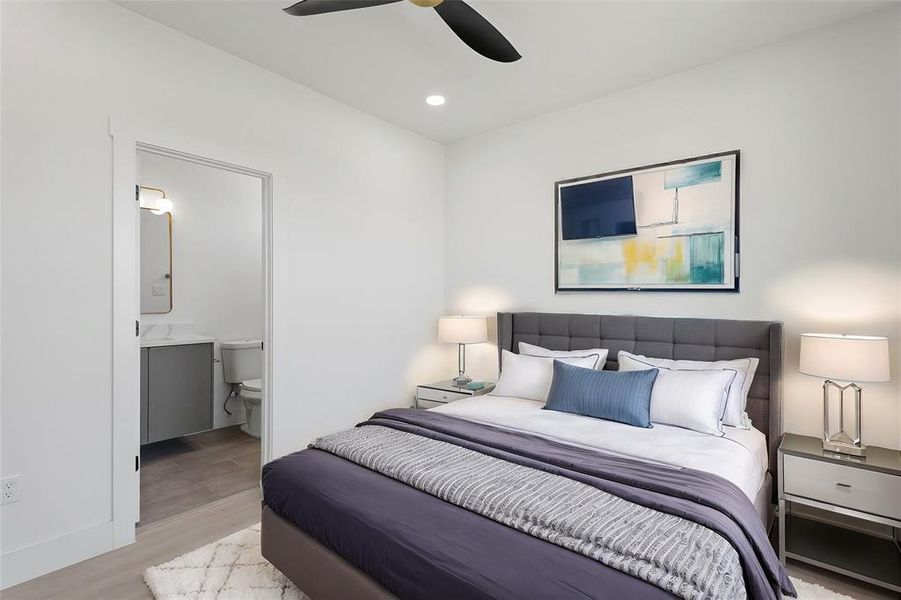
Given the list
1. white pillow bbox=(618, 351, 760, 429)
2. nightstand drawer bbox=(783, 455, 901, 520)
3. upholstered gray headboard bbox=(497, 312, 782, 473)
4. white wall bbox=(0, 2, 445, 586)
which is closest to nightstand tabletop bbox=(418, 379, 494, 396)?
upholstered gray headboard bbox=(497, 312, 782, 473)

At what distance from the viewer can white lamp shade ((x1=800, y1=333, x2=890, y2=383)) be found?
218 centimetres

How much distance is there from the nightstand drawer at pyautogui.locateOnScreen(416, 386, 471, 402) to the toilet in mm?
1597

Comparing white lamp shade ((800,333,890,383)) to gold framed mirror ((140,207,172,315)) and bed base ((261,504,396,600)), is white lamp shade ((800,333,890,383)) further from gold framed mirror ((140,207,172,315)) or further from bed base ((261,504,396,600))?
gold framed mirror ((140,207,172,315))

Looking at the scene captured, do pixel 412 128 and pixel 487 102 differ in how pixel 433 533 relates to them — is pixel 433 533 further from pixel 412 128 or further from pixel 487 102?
pixel 412 128

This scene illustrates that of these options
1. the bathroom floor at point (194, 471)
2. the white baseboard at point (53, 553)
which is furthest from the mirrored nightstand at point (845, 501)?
the white baseboard at point (53, 553)

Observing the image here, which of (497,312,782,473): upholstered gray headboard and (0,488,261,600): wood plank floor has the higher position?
(497,312,782,473): upholstered gray headboard

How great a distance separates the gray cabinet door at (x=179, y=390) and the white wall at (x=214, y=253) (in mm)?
500

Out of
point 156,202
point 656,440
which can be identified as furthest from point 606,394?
point 156,202

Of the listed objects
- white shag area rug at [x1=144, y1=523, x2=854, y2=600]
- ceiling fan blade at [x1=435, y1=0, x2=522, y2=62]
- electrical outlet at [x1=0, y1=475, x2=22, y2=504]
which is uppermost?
ceiling fan blade at [x1=435, y1=0, x2=522, y2=62]

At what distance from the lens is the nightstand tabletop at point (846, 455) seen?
2.10 metres

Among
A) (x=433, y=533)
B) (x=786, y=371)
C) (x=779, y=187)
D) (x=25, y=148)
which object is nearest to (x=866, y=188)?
(x=779, y=187)

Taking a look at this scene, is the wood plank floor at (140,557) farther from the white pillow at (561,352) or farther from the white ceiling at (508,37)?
the white ceiling at (508,37)

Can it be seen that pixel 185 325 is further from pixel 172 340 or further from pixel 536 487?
pixel 536 487

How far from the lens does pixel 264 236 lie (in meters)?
3.12
